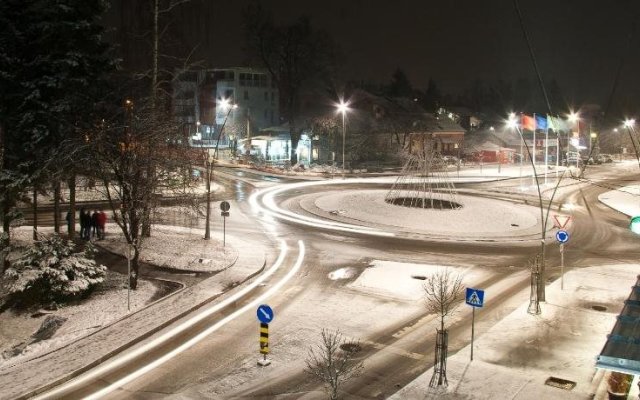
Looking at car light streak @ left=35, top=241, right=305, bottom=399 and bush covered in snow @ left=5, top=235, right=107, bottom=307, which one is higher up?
bush covered in snow @ left=5, top=235, right=107, bottom=307

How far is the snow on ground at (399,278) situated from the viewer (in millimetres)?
20827

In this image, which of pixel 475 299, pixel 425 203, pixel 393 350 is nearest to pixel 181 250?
pixel 393 350

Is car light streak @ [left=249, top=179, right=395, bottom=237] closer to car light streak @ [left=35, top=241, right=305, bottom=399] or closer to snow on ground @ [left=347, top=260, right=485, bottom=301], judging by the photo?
snow on ground @ [left=347, top=260, right=485, bottom=301]

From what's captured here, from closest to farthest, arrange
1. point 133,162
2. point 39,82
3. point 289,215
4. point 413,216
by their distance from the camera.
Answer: point 133,162 < point 39,82 < point 413,216 < point 289,215

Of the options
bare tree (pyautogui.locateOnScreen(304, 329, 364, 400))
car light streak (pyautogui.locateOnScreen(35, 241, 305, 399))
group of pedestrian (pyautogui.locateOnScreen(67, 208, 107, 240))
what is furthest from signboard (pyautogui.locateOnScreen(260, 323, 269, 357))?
group of pedestrian (pyautogui.locateOnScreen(67, 208, 107, 240))

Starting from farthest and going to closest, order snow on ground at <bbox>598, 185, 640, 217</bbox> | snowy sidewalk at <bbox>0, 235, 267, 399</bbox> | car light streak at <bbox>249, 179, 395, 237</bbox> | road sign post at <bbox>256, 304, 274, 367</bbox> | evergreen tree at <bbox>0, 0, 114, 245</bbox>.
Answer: snow on ground at <bbox>598, 185, 640, 217</bbox>, car light streak at <bbox>249, 179, 395, 237</bbox>, evergreen tree at <bbox>0, 0, 114, 245</bbox>, road sign post at <bbox>256, 304, 274, 367</bbox>, snowy sidewalk at <bbox>0, 235, 267, 399</bbox>

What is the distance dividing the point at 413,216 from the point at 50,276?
22.6 metres

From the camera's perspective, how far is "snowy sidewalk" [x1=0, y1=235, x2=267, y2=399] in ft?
45.3

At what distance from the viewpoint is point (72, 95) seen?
24.1 m

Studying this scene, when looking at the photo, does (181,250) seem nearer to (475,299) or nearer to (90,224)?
(90,224)

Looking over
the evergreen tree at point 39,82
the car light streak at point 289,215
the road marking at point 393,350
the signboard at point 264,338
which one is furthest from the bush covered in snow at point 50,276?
the car light streak at point 289,215

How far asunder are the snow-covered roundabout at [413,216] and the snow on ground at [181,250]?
8.24 meters

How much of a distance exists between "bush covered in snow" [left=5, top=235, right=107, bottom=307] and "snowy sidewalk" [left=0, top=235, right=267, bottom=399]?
300cm

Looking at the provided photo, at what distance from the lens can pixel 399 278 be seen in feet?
74.5
